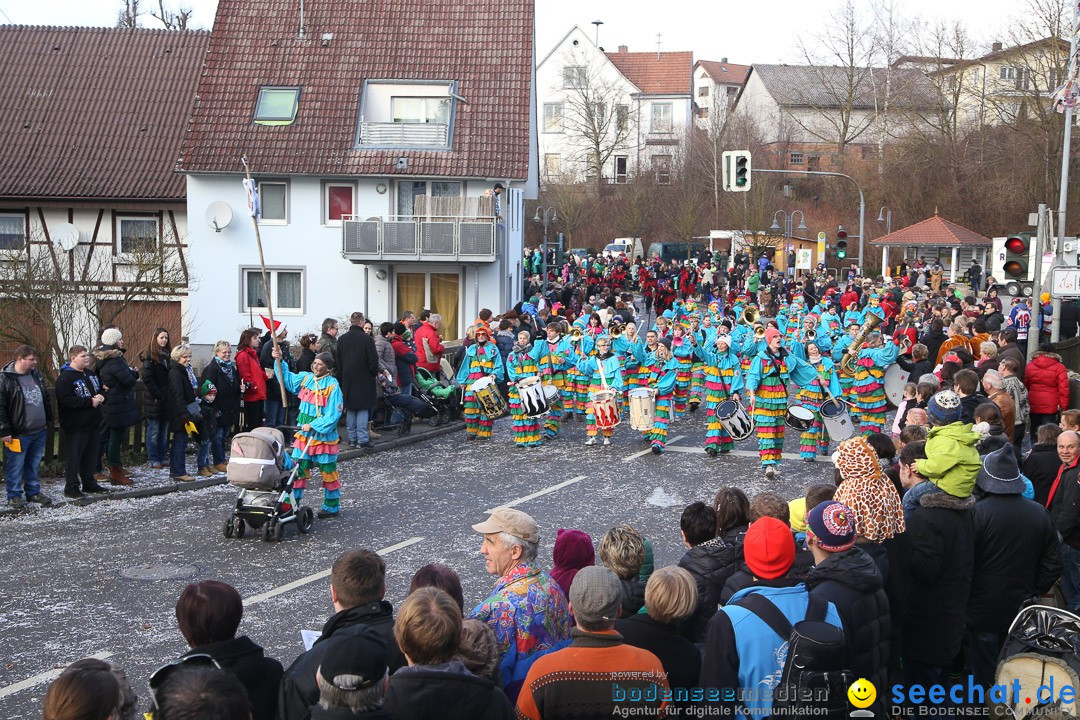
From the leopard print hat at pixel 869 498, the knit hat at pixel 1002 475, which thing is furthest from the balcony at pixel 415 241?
the leopard print hat at pixel 869 498

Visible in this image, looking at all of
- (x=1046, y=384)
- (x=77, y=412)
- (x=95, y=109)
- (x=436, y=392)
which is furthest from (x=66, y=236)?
(x=1046, y=384)

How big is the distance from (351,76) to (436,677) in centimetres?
3404

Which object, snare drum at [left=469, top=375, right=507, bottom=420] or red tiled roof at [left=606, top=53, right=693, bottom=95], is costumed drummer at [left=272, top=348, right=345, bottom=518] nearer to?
snare drum at [left=469, top=375, right=507, bottom=420]

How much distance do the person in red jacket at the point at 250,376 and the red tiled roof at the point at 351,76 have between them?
1950 centimetres

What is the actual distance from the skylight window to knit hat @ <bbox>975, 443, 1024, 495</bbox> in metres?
31.3

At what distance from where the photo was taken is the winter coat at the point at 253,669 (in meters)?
4.92

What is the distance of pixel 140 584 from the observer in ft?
33.3

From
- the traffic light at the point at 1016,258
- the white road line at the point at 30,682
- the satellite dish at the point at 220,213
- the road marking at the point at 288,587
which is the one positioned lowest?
the road marking at the point at 288,587

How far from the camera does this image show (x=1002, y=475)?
7.33 m

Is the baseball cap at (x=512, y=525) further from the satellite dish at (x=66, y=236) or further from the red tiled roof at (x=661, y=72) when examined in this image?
the red tiled roof at (x=661, y=72)

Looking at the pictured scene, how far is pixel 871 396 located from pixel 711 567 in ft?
37.5

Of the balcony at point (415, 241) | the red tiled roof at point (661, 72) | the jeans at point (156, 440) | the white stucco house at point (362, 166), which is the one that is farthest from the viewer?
the red tiled roof at point (661, 72)

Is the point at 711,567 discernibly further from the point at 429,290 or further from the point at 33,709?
the point at 429,290

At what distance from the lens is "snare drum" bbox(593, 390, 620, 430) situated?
56.8 feet
